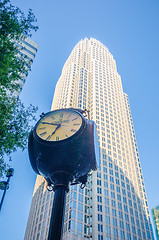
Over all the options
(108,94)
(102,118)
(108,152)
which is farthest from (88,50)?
(108,152)

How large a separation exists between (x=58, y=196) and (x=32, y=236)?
6891 centimetres

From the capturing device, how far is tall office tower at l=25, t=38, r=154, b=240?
55688mm

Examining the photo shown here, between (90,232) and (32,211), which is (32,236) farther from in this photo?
(90,232)

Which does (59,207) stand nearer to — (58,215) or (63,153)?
(58,215)

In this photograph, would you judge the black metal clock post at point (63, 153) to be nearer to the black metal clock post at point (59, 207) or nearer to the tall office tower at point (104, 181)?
the black metal clock post at point (59, 207)

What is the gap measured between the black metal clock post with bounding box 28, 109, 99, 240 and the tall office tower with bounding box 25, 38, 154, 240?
49.5m

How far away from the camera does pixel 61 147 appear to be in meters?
5.59

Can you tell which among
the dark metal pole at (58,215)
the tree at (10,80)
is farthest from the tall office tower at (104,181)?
the dark metal pole at (58,215)

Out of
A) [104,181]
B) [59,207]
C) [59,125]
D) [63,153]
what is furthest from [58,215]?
[104,181]

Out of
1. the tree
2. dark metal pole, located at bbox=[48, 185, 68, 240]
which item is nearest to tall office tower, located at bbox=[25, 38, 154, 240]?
the tree

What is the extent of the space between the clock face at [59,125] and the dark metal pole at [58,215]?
1264mm

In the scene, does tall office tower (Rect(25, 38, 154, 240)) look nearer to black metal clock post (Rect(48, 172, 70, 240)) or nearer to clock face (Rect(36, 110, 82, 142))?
clock face (Rect(36, 110, 82, 142))

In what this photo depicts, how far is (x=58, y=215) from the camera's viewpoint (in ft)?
16.0

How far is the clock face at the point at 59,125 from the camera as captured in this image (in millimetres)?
5902
